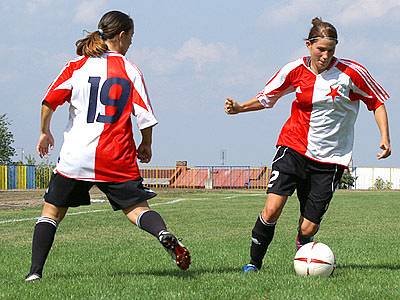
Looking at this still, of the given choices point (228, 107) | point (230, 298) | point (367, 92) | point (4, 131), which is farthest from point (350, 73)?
point (4, 131)

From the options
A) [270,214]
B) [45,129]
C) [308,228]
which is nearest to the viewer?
[45,129]

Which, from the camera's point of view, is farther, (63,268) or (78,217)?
(78,217)

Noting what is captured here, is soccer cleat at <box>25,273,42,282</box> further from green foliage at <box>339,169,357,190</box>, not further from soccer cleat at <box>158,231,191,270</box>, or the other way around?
green foliage at <box>339,169,357,190</box>

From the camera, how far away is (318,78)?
6.94 meters

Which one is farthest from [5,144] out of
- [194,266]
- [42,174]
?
[194,266]

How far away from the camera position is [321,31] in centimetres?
677

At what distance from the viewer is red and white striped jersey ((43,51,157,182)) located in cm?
619

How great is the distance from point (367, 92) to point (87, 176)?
257 cm

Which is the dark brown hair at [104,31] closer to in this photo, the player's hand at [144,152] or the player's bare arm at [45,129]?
the player's bare arm at [45,129]

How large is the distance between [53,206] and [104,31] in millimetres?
1462

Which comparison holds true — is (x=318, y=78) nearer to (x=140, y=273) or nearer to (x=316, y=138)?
(x=316, y=138)

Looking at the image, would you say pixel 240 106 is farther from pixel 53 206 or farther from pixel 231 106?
pixel 53 206

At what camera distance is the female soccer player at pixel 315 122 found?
6.91 m

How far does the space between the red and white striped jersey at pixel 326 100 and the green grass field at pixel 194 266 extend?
113 centimetres
